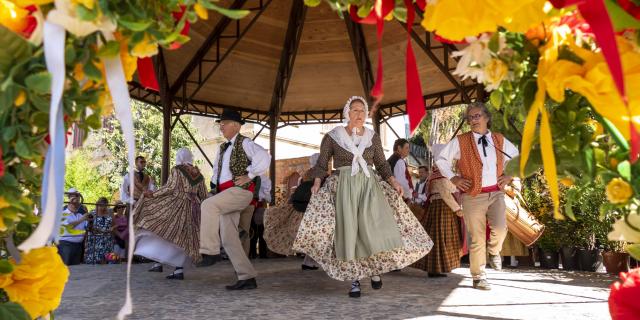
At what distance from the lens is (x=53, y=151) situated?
1.03 meters

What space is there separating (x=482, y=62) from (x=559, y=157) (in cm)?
25

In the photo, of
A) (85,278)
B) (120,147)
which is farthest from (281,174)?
(85,278)

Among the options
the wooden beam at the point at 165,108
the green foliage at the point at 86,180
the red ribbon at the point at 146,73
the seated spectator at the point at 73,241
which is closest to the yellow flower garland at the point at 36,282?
the red ribbon at the point at 146,73

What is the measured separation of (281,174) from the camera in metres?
20.2

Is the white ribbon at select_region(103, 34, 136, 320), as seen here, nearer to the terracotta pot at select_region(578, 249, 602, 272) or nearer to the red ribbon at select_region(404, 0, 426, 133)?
the red ribbon at select_region(404, 0, 426, 133)

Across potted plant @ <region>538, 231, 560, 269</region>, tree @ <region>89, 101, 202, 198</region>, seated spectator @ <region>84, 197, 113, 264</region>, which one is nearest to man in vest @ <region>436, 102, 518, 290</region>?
potted plant @ <region>538, 231, 560, 269</region>

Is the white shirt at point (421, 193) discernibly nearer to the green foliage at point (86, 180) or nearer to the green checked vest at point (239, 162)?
the green checked vest at point (239, 162)

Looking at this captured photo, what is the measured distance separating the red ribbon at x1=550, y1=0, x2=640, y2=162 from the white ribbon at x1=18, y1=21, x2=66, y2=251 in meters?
0.90

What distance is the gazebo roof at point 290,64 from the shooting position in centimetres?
958

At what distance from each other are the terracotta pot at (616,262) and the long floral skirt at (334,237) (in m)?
3.63

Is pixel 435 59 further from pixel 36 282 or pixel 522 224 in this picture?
pixel 36 282

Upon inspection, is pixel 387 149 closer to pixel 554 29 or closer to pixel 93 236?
pixel 93 236

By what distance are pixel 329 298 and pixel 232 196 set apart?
4.46 ft

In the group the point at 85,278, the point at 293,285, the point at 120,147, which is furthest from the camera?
the point at 120,147
